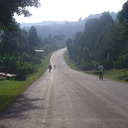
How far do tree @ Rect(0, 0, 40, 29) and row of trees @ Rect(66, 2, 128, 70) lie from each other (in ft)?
→ 98.5

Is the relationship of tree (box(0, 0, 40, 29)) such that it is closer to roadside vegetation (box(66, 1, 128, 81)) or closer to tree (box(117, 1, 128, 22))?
roadside vegetation (box(66, 1, 128, 81))

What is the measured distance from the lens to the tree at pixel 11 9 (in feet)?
51.1

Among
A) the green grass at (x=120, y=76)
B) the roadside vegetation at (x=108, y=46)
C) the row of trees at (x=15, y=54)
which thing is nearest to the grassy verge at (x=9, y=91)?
the row of trees at (x=15, y=54)

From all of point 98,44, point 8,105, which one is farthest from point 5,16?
point 98,44

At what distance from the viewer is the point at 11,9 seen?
1669cm

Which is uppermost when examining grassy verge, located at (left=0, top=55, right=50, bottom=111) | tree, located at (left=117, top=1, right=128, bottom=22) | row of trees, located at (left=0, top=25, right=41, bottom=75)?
tree, located at (left=117, top=1, right=128, bottom=22)

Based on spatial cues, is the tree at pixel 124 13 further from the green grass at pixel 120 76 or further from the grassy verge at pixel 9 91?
the grassy verge at pixel 9 91

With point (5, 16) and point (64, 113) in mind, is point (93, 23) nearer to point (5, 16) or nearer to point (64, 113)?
point (5, 16)

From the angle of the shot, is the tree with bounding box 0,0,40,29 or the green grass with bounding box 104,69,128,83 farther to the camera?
the green grass with bounding box 104,69,128,83

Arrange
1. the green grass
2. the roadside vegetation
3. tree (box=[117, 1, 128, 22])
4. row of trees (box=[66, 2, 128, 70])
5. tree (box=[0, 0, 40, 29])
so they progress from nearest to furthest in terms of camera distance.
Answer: tree (box=[0, 0, 40, 29]), the green grass, the roadside vegetation, row of trees (box=[66, 2, 128, 70]), tree (box=[117, 1, 128, 22])

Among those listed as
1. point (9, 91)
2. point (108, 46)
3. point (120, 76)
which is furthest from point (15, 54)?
point (9, 91)

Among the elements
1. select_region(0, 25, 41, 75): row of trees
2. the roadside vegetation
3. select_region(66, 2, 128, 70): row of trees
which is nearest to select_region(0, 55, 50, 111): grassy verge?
select_region(0, 25, 41, 75): row of trees

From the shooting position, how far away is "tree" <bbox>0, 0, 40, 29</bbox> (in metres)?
15.6

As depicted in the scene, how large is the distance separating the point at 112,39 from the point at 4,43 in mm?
29671
